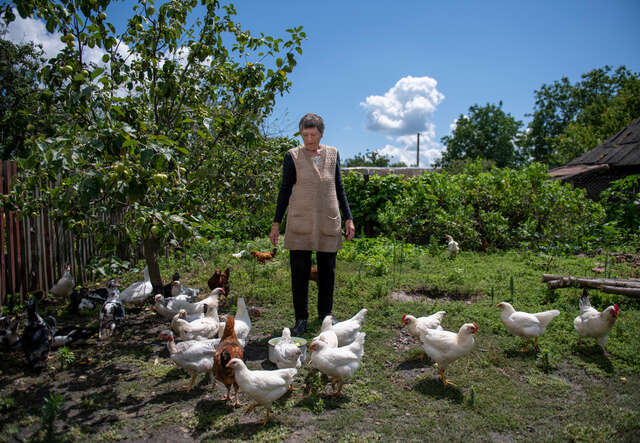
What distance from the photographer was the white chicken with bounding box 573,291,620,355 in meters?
3.53

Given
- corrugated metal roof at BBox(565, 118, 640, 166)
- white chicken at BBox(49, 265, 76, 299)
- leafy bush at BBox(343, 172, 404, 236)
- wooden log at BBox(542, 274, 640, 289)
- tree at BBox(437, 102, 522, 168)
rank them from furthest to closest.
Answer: tree at BBox(437, 102, 522, 168) < corrugated metal roof at BBox(565, 118, 640, 166) < leafy bush at BBox(343, 172, 404, 236) < white chicken at BBox(49, 265, 76, 299) < wooden log at BBox(542, 274, 640, 289)

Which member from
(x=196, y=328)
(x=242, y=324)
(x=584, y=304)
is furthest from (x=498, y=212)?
(x=196, y=328)

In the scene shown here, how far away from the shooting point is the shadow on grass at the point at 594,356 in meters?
3.44

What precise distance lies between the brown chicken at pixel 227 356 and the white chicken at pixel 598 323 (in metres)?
3.27

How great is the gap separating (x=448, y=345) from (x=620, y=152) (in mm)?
13475

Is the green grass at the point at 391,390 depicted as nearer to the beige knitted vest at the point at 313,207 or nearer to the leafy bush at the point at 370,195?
the beige knitted vest at the point at 313,207

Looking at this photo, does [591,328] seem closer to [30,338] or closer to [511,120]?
[30,338]

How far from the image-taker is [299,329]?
401 centimetres

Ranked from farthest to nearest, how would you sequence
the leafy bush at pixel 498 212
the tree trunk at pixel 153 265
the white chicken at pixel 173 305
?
the leafy bush at pixel 498 212, the tree trunk at pixel 153 265, the white chicken at pixel 173 305

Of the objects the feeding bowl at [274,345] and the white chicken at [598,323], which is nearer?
the feeding bowl at [274,345]

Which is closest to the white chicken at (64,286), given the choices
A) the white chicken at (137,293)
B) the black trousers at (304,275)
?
the white chicken at (137,293)

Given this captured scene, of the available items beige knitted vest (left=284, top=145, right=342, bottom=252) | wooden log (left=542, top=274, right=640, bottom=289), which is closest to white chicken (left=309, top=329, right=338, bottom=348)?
beige knitted vest (left=284, top=145, right=342, bottom=252)

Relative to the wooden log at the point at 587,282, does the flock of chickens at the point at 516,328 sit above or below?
below

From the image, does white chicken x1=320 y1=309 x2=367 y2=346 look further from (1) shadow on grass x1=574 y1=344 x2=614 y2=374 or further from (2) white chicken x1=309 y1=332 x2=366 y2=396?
→ (1) shadow on grass x1=574 y1=344 x2=614 y2=374
